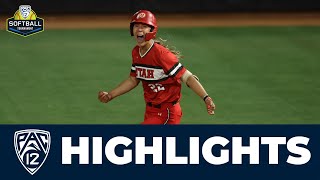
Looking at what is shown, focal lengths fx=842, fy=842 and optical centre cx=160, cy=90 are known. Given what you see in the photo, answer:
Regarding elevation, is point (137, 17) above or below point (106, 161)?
above

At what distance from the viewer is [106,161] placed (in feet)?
24.2

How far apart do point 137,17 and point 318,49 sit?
993 centimetres

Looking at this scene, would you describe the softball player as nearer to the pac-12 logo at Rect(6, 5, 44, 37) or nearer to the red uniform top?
the red uniform top

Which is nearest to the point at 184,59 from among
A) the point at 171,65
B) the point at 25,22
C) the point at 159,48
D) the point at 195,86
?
the point at 25,22

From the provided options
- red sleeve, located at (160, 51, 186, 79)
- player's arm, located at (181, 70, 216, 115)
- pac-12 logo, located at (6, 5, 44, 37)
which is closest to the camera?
player's arm, located at (181, 70, 216, 115)

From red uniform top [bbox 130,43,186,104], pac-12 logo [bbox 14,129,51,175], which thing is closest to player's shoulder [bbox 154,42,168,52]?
red uniform top [bbox 130,43,186,104]

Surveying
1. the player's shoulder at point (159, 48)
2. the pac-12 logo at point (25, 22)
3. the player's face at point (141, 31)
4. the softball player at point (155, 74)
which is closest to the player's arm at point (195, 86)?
the softball player at point (155, 74)

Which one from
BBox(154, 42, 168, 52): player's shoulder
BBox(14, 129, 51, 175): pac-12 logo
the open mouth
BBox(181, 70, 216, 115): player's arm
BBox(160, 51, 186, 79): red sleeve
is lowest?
BBox(14, 129, 51, 175): pac-12 logo

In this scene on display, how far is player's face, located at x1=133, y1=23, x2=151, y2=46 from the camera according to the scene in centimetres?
887

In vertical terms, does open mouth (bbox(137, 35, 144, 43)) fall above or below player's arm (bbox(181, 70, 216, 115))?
above

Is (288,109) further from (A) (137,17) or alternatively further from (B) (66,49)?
(B) (66,49)

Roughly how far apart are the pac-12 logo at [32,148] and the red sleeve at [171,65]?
1829 mm

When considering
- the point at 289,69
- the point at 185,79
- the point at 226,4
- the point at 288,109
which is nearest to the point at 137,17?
the point at 185,79

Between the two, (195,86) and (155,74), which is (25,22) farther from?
(195,86)
